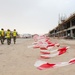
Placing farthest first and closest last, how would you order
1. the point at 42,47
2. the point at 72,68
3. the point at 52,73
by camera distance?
the point at 42,47, the point at 72,68, the point at 52,73

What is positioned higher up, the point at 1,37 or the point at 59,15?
the point at 59,15

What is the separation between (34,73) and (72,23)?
64.3m

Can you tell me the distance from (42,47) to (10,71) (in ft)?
23.5

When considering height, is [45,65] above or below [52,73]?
above

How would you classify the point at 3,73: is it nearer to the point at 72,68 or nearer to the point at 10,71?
the point at 10,71

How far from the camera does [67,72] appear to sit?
867 centimetres

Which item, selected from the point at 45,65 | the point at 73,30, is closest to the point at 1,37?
the point at 45,65

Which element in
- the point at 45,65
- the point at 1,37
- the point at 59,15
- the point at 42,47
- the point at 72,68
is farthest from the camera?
the point at 59,15

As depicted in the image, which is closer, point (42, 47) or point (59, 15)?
point (42, 47)

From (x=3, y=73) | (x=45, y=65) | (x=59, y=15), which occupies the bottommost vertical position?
(x=3, y=73)

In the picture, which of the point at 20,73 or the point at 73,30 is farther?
the point at 73,30

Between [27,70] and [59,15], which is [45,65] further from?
[59,15]

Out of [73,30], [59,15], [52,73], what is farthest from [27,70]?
[59,15]

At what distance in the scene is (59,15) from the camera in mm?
108062
